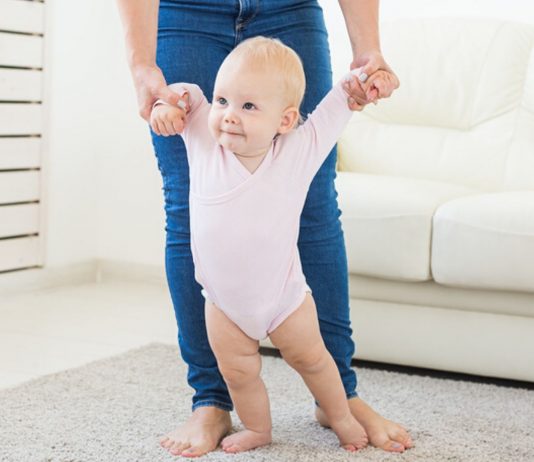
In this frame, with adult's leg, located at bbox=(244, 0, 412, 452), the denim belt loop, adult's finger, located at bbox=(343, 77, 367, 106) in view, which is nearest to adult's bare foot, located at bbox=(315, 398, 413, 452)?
adult's leg, located at bbox=(244, 0, 412, 452)

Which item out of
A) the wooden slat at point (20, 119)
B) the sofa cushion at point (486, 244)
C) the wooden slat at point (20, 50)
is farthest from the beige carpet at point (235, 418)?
the wooden slat at point (20, 50)

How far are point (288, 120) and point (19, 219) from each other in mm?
1951

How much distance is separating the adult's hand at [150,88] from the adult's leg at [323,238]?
216 millimetres

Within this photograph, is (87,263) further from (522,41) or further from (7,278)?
(522,41)

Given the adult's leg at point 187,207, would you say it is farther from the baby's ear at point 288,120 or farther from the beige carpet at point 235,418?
the baby's ear at point 288,120

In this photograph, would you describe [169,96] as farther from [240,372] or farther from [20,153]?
[20,153]

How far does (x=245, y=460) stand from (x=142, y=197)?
2092mm

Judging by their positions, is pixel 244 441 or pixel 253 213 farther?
pixel 244 441

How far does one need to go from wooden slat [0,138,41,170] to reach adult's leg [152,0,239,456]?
5.29 feet

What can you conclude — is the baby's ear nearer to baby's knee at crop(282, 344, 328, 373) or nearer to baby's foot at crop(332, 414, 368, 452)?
baby's knee at crop(282, 344, 328, 373)

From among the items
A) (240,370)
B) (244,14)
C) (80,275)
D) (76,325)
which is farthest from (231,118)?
(80,275)

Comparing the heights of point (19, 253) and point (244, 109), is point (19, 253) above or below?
below

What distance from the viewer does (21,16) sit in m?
3.23

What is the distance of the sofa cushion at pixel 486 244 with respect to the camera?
2.16 m
